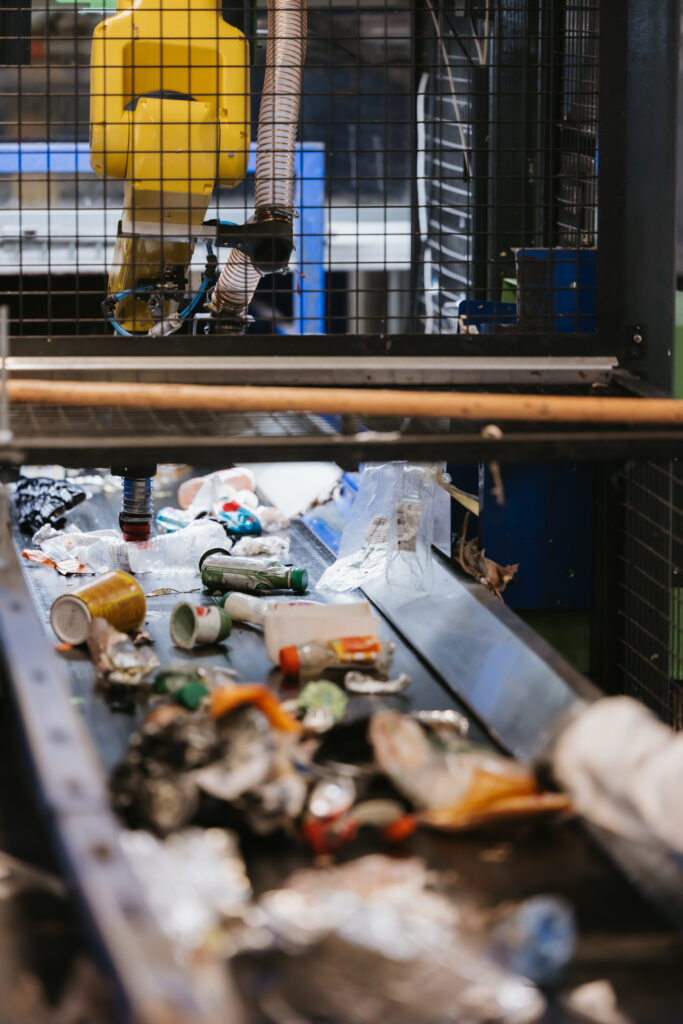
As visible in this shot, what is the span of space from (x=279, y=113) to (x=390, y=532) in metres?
0.86

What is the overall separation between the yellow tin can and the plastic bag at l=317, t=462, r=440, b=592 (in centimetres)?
52

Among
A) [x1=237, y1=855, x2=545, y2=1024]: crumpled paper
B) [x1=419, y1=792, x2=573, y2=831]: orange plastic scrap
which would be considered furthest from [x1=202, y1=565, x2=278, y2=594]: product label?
[x1=237, y1=855, x2=545, y2=1024]: crumpled paper

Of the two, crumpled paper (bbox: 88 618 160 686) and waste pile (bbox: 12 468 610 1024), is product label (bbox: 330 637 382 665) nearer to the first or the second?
waste pile (bbox: 12 468 610 1024)

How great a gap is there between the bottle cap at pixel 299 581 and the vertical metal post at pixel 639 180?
0.75 metres

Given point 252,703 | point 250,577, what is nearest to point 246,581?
point 250,577

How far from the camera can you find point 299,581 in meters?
2.71

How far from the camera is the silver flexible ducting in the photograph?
104 inches

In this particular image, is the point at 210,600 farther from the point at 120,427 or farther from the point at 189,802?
the point at 189,802

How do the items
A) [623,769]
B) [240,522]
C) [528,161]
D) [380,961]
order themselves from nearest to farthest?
[380,961] → [623,769] → [528,161] → [240,522]

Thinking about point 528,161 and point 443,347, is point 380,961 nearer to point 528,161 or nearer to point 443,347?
point 443,347

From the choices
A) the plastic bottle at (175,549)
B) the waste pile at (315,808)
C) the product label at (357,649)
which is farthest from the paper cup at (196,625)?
the plastic bottle at (175,549)

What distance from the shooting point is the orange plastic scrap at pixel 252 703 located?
1673 mm

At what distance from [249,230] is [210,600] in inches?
28.3

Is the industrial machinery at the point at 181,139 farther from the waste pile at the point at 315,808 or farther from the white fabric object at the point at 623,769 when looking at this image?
the white fabric object at the point at 623,769
